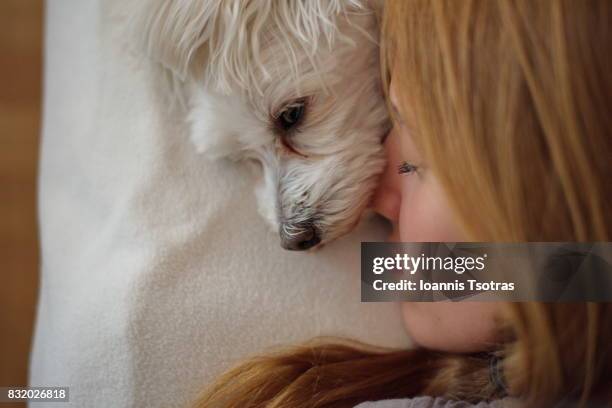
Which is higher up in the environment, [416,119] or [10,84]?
[10,84]

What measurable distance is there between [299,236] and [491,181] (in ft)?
0.79

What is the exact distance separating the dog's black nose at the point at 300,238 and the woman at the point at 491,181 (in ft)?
0.33

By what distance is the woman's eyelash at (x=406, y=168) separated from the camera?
0.64m

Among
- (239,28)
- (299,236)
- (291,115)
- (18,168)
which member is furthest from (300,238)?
(18,168)

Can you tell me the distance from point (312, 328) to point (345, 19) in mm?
376

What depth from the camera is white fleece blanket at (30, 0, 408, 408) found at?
692 mm

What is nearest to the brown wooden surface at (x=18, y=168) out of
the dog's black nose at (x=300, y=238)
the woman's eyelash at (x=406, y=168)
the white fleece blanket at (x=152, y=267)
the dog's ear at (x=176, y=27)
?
the white fleece blanket at (x=152, y=267)

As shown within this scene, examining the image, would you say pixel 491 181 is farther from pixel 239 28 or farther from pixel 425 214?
pixel 239 28

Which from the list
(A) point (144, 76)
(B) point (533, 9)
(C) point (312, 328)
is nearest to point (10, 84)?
(A) point (144, 76)

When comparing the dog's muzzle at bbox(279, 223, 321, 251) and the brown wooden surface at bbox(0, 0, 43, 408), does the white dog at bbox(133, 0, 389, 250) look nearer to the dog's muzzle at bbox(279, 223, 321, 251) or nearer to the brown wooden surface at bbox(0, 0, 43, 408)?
the dog's muzzle at bbox(279, 223, 321, 251)

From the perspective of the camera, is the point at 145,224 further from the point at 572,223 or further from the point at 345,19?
the point at 572,223

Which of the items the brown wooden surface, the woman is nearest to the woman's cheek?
the woman

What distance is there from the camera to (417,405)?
63cm

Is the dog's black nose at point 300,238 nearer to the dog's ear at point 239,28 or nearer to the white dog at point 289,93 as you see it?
the white dog at point 289,93
